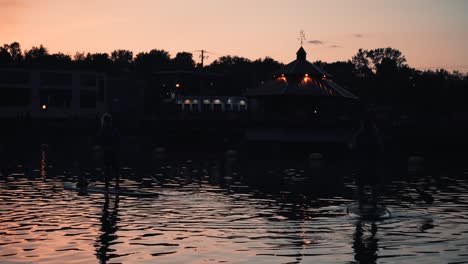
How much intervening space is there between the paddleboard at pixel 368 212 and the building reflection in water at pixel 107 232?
6659 millimetres

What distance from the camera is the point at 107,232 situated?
1711 centimetres

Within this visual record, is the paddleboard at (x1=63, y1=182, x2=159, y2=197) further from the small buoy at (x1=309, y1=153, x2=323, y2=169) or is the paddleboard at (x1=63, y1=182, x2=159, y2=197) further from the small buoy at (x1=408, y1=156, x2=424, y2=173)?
the small buoy at (x1=408, y1=156, x2=424, y2=173)

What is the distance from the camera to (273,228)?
1817 cm

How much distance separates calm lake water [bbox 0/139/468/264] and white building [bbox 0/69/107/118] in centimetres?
6984

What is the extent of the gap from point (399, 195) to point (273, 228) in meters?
10.6

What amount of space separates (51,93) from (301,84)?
44.5 metres

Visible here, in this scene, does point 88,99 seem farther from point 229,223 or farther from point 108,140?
point 229,223

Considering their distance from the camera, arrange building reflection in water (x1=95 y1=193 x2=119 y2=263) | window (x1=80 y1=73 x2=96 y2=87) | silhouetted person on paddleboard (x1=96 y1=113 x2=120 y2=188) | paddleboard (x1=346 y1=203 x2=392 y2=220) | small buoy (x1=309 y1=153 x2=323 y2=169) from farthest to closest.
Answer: window (x1=80 y1=73 x2=96 y2=87) → small buoy (x1=309 y1=153 x2=323 y2=169) → silhouetted person on paddleboard (x1=96 y1=113 x2=120 y2=188) → paddleboard (x1=346 y1=203 x2=392 y2=220) → building reflection in water (x1=95 y1=193 x2=119 y2=263)

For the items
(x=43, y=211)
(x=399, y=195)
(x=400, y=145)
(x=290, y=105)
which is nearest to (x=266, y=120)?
(x=290, y=105)

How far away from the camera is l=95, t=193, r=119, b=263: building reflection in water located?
47.0ft

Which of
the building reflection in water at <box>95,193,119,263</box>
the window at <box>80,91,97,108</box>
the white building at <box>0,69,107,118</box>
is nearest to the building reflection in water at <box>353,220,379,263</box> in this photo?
the building reflection in water at <box>95,193,119,263</box>

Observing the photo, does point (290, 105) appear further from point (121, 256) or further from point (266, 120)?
point (121, 256)

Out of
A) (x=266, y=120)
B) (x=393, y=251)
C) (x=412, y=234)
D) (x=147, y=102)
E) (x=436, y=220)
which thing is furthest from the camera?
(x=147, y=102)

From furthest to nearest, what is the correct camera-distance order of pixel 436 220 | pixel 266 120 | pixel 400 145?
1. pixel 266 120
2. pixel 400 145
3. pixel 436 220
